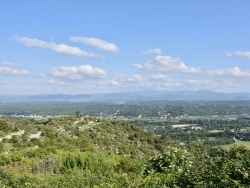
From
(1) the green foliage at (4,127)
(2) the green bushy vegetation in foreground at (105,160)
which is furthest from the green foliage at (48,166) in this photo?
(1) the green foliage at (4,127)

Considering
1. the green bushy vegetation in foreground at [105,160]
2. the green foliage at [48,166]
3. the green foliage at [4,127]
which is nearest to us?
the green bushy vegetation in foreground at [105,160]

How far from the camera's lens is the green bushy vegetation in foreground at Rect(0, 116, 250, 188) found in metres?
10.1

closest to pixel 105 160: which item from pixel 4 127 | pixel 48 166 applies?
pixel 48 166

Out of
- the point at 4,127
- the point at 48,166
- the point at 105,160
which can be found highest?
the point at 4,127

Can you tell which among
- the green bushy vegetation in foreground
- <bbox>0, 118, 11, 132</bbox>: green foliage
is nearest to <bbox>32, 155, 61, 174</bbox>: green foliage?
the green bushy vegetation in foreground

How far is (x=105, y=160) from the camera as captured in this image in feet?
87.2

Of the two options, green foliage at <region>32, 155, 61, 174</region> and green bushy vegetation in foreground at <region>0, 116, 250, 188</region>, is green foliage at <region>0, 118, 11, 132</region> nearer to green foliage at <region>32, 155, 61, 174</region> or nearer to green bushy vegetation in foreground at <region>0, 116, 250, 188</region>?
green bushy vegetation in foreground at <region>0, 116, 250, 188</region>

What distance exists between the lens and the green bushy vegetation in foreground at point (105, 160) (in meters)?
10.1

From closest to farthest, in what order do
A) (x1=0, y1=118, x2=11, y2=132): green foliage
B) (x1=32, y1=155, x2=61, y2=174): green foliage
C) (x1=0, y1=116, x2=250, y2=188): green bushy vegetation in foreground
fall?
(x1=0, y1=116, x2=250, y2=188): green bushy vegetation in foreground
(x1=32, y1=155, x2=61, y2=174): green foliage
(x1=0, y1=118, x2=11, y2=132): green foliage

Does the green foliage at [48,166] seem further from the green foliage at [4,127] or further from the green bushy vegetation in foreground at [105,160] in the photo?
the green foliage at [4,127]

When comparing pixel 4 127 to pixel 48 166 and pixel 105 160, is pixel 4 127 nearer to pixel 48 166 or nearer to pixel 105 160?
pixel 105 160

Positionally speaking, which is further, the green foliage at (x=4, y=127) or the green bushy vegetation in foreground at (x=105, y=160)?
the green foliage at (x=4, y=127)

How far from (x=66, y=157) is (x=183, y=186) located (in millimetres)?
17385

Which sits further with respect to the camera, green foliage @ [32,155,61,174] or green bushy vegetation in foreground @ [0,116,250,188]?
green foliage @ [32,155,61,174]
